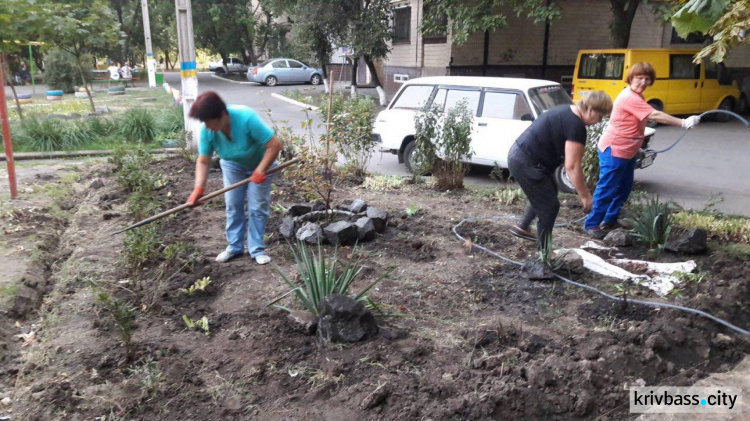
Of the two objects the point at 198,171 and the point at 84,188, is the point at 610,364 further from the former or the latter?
the point at 84,188

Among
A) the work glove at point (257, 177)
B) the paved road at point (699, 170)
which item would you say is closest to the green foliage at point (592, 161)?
the paved road at point (699, 170)

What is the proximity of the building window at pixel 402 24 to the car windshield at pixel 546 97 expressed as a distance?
14.2 m

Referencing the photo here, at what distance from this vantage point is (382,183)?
26.3ft

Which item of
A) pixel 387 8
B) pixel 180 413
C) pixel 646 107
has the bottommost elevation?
pixel 180 413

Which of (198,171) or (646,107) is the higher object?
(646,107)

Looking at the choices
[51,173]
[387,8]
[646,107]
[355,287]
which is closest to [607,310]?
[355,287]

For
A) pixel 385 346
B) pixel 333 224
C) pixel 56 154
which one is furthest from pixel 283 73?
pixel 385 346

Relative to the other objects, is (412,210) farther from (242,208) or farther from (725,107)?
(725,107)

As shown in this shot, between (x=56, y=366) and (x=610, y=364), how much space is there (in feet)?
10.9

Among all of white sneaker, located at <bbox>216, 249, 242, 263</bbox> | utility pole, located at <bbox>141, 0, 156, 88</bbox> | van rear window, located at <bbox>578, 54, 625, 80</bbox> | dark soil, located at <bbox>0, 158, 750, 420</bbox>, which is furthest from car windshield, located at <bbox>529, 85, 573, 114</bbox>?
utility pole, located at <bbox>141, 0, 156, 88</bbox>

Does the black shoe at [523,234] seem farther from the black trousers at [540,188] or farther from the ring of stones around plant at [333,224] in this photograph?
the ring of stones around plant at [333,224]

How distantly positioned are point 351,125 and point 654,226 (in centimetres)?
381

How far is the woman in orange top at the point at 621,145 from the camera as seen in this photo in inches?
217

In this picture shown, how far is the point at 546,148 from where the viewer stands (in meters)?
4.86
